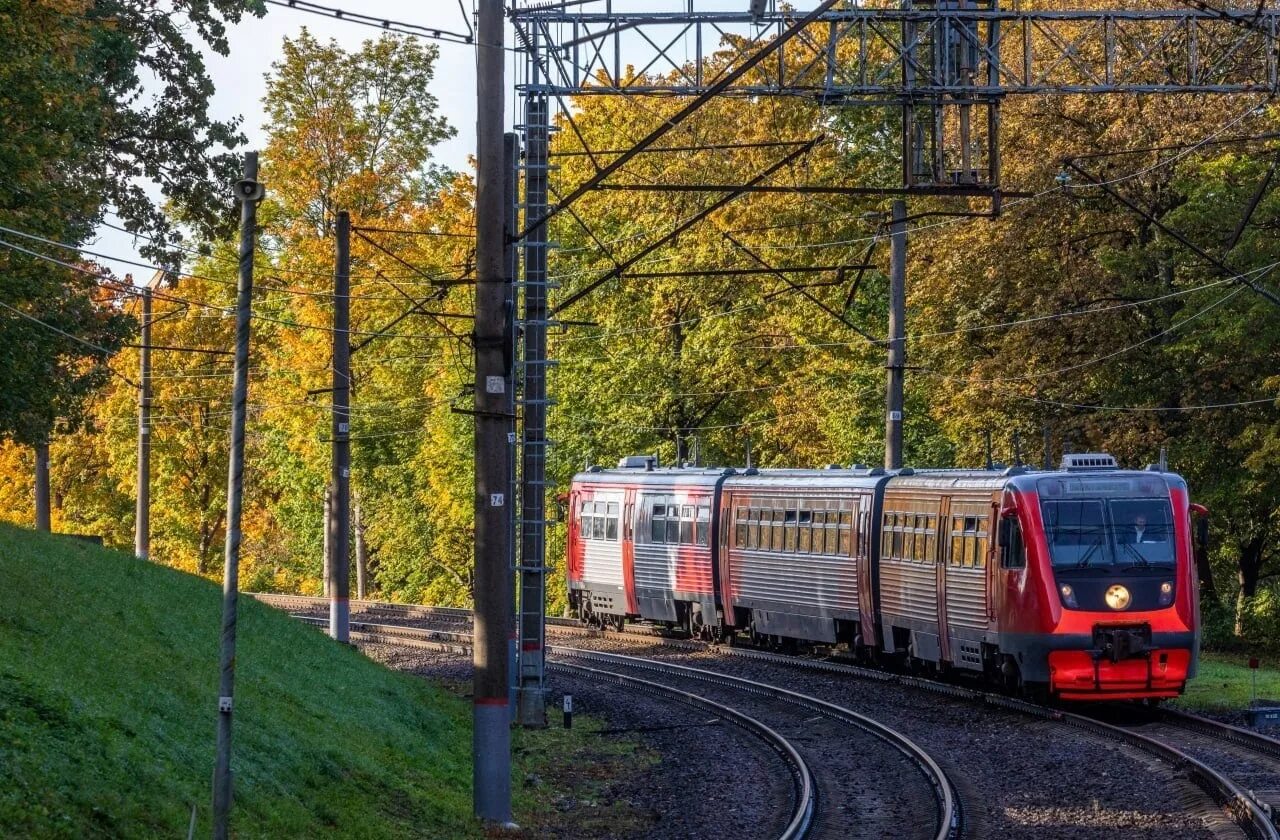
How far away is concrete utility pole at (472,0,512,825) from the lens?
669 inches

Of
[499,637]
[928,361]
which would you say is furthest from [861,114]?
[499,637]

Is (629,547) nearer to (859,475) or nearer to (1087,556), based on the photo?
(859,475)

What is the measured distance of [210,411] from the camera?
6912 cm

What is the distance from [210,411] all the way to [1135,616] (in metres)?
50.3

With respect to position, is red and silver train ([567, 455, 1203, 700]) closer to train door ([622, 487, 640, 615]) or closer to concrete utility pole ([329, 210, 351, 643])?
train door ([622, 487, 640, 615])

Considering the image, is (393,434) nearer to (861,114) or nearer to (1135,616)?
(861,114)

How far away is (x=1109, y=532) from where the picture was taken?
79.4ft

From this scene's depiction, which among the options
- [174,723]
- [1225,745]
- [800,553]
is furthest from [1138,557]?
[174,723]

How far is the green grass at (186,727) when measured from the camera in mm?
13297

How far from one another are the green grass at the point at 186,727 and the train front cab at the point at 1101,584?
550 centimetres

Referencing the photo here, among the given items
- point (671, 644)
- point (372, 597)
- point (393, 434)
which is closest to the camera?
point (671, 644)

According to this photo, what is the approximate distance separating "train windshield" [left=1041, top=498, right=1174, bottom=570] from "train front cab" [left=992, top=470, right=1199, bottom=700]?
0.01 metres

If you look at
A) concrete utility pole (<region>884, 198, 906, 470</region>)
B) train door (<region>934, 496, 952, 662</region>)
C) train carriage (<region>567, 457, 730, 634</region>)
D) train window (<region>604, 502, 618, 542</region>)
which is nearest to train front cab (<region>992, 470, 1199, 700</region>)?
train door (<region>934, 496, 952, 662</region>)

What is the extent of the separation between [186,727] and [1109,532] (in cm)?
1257
